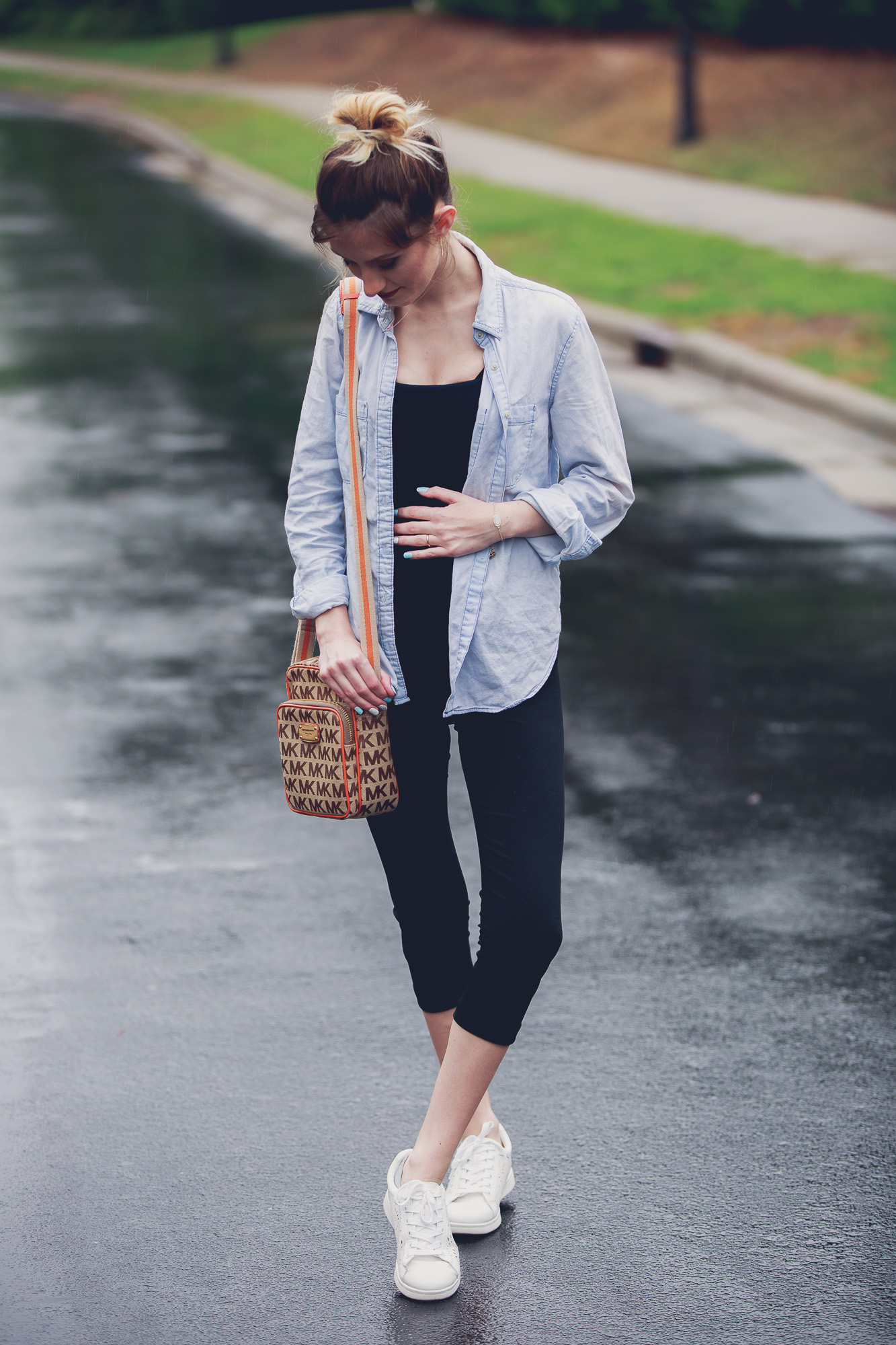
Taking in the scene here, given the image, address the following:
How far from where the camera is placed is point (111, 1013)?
398cm

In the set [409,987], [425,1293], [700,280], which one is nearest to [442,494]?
[425,1293]

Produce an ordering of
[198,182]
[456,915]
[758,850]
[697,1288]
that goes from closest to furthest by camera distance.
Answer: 1. [697,1288]
2. [456,915]
3. [758,850]
4. [198,182]

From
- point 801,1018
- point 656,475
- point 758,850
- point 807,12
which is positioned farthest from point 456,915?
point 807,12

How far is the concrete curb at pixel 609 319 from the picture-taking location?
34.1 feet

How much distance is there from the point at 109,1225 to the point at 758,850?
2.36 metres

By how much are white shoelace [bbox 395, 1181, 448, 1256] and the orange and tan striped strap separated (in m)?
0.95

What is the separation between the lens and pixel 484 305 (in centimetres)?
290

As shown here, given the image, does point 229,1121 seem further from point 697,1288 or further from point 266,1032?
point 697,1288

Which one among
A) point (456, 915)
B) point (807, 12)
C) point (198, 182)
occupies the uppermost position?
point (456, 915)

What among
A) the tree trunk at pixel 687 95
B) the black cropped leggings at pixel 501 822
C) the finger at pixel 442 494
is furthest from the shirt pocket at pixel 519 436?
the tree trunk at pixel 687 95

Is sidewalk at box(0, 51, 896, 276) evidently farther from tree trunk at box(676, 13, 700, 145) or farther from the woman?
the woman

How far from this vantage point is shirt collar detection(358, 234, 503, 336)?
290 cm

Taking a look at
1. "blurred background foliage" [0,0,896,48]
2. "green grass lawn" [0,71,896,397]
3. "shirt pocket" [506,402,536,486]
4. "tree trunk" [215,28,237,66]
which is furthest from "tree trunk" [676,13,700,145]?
"tree trunk" [215,28,237,66]

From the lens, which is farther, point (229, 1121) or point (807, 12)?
point (807, 12)
